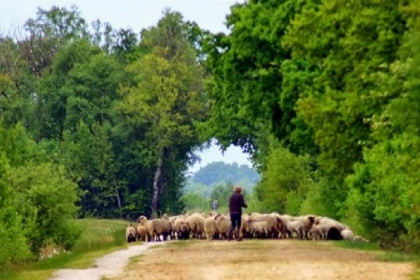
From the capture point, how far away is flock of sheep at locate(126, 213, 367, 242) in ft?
163

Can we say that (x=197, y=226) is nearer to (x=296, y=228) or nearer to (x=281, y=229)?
(x=281, y=229)

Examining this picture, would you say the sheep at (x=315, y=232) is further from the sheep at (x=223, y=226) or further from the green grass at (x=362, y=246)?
the green grass at (x=362, y=246)

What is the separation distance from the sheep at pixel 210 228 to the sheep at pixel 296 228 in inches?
132

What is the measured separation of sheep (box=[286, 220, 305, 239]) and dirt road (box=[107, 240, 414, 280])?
45.7 ft

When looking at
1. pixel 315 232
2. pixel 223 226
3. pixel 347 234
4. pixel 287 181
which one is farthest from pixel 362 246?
pixel 287 181

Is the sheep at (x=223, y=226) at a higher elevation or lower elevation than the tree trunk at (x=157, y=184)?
lower

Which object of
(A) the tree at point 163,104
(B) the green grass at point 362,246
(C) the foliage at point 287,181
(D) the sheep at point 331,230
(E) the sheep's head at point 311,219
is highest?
(A) the tree at point 163,104

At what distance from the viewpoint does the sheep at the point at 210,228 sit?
1960 inches

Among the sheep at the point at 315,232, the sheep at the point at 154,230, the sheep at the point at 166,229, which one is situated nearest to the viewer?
the sheep at the point at 315,232

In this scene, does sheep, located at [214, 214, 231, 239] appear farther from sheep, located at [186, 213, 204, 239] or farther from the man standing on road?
the man standing on road

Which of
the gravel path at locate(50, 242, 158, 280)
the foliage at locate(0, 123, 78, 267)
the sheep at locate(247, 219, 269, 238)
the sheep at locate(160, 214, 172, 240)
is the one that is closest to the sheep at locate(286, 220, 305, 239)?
the sheep at locate(247, 219, 269, 238)

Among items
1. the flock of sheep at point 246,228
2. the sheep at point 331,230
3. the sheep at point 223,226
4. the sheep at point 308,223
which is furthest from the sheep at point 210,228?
the sheep at point 331,230

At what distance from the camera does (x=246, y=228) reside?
166 feet

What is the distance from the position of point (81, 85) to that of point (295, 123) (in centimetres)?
6171
